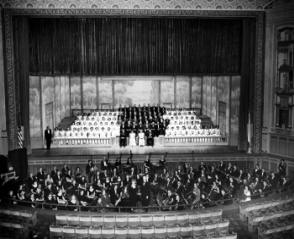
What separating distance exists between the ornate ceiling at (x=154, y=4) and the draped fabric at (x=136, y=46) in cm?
121

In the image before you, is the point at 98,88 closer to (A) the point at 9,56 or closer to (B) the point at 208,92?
(B) the point at 208,92

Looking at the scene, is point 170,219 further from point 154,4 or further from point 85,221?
point 154,4

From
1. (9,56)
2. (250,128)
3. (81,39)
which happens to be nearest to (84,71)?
(81,39)

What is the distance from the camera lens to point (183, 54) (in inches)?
792

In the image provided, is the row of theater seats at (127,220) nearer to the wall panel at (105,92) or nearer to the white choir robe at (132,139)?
the white choir robe at (132,139)

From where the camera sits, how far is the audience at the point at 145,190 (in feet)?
41.5

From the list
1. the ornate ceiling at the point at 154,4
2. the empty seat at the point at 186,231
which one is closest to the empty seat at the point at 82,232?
the empty seat at the point at 186,231

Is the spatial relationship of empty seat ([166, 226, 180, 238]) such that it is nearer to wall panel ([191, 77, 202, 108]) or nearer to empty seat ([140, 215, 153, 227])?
empty seat ([140, 215, 153, 227])

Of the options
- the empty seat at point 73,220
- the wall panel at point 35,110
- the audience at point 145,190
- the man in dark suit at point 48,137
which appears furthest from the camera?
the wall panel at point 35,110

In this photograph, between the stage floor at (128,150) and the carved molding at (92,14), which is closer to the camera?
the carved molding at (92,14)

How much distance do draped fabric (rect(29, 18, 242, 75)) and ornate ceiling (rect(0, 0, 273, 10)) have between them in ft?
3.98

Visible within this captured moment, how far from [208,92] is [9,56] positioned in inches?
516

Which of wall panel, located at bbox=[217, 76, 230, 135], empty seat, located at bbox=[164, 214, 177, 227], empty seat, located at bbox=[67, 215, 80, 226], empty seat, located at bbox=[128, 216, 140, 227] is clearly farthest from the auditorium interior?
empty seat, located at bbox=[67, 215, 80, 226]

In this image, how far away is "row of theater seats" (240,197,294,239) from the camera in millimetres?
11492
